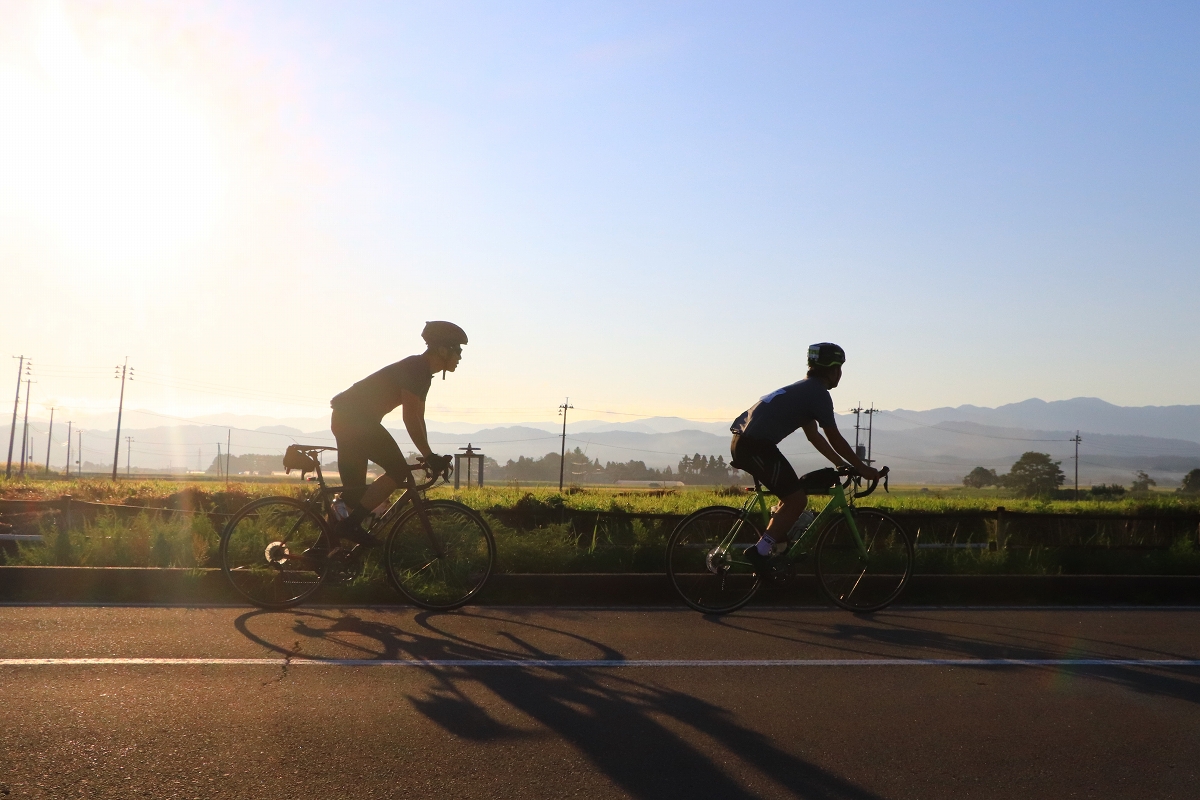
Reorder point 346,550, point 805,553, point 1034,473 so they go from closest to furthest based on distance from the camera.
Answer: point 346,550 → point 805,553 → point 1034,473

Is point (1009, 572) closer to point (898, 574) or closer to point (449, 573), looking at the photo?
point (898, 574)

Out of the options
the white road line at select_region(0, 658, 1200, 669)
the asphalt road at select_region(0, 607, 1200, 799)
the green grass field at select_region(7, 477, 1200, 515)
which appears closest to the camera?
the asphalt road at select_region(0, 607, 1200, 799)

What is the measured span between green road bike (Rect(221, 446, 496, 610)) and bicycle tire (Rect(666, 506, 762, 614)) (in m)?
1.43

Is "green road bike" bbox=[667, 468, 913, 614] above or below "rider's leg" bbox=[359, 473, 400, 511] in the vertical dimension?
below

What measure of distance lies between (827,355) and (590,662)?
10.7 feet

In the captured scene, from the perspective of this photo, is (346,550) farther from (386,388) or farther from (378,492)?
(386,388)

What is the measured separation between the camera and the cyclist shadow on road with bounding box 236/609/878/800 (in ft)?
12.6

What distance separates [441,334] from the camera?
7.39 meters

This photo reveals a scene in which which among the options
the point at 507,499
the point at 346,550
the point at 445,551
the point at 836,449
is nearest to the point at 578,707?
the point at 445,551

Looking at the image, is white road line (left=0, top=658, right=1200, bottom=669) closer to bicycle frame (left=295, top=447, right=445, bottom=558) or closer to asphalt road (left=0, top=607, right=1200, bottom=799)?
asphalt road (left=0, top=607, right=1200, bottom=799)

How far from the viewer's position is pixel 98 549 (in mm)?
8656

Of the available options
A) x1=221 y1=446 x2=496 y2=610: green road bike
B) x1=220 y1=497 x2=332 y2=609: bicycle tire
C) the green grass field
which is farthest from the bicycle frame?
the green grass field

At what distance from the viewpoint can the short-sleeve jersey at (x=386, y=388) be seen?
24.0 feet

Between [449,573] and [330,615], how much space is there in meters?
0.93
